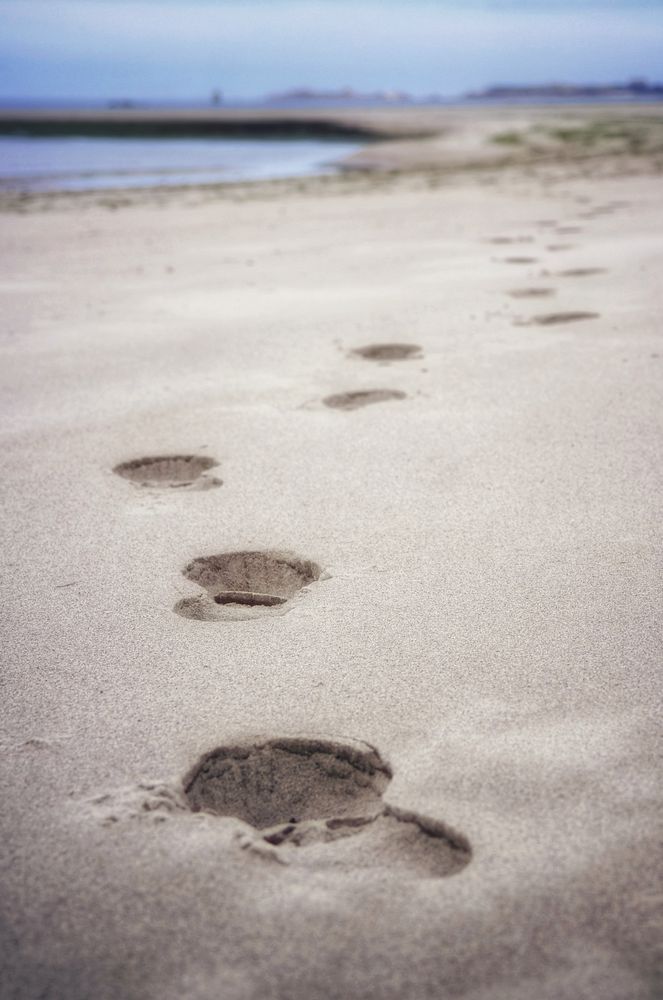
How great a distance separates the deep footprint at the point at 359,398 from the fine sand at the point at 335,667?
0.02m

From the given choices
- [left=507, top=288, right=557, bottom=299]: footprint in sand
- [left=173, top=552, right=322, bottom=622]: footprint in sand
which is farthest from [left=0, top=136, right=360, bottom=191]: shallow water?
[left=173, top=552, right=322, bottom=622]: footprint in sand

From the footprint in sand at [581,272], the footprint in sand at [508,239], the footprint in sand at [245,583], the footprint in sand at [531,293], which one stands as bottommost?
the footprint in sand at [245,583]

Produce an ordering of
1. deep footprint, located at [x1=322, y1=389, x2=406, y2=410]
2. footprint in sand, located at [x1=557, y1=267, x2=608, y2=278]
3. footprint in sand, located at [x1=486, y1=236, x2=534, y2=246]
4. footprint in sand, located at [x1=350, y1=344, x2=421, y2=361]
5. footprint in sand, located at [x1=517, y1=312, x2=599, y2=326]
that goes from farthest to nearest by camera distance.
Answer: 1. footprint in sand, located at [x1=486, y1=236, x2=534, y2=246]
2. footprint in sand, located at [x1=557, y1=267, x2=608, y2=278]
3. footprint in sand, located at [x1=517, y1=312, x2=599, y2=326]
4. footprint in sand, located at [x1=350, y1=344, x2=421, y2=361]
5. deep footprint, located at [x1=322, y1=389, x2=406, y2=410]

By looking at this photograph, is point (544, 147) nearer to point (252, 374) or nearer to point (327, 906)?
point (252, 374)

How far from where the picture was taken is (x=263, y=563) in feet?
8.79

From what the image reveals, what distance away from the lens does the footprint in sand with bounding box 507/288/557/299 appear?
6062 millimetres

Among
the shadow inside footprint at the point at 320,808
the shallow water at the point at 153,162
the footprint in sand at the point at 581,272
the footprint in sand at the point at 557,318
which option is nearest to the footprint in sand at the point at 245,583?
the shadow inside footprint at the point at 320,808

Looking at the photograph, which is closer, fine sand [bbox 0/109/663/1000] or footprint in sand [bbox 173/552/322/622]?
fine sand [bbox 0/109/663/1000]

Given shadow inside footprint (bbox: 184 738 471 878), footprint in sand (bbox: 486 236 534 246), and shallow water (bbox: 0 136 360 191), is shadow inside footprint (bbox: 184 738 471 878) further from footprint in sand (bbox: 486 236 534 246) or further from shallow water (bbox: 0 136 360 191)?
shallow water (bbox: 0 136 360 191)

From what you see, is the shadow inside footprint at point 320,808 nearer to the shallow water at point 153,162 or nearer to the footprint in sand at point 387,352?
the footprint in sand at point 387,352

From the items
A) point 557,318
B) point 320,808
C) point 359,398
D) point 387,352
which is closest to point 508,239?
point 557,318

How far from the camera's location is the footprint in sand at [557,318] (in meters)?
5.35

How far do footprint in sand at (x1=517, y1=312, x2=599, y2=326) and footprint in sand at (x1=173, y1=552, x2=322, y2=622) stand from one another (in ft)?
10.4

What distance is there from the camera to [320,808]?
5.93 feet
